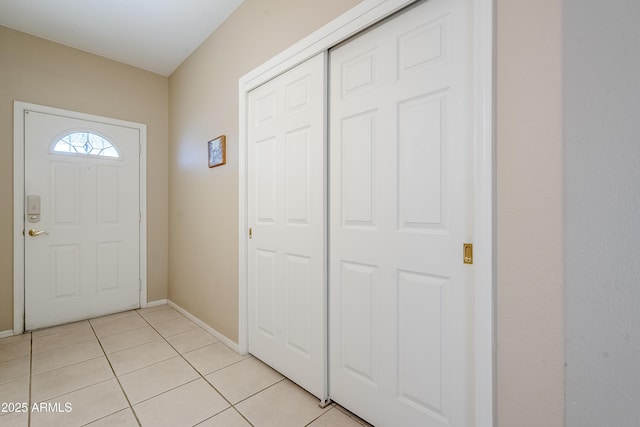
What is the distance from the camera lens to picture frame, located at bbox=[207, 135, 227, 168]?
8.06 feet

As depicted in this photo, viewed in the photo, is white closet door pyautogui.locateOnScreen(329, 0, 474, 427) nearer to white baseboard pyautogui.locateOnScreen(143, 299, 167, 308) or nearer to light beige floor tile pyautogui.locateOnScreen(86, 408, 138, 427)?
light beige floor tile pyautogui.locateOnScreen(86, 408, 138, 427)

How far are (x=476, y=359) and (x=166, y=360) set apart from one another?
219 cm

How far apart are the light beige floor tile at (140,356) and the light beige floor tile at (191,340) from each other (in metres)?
0.07

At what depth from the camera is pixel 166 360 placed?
2.13m

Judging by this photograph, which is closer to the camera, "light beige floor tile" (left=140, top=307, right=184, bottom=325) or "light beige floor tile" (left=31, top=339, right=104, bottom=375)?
"light beige floor tile" (left=31, top=339, right=104, bottom=375)

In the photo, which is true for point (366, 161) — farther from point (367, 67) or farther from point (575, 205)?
point (575, 205)

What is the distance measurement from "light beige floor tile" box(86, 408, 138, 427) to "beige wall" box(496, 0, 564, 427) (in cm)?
182

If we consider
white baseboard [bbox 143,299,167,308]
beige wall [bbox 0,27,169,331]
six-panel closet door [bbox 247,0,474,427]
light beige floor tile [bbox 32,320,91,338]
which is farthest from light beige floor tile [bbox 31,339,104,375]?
six-panel closet door [bbox 247,0,474,427]

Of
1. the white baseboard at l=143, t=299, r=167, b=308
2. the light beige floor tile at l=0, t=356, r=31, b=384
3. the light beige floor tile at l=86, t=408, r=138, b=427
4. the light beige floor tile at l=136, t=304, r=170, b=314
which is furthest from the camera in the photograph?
the white baseboard at l=143, t=299, r=167, b=308

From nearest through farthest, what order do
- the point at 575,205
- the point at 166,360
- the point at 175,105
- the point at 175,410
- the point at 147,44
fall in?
the point at 575,205, the point at 175,410, the point at 166,360, the point at 147,44, the point at 175,105

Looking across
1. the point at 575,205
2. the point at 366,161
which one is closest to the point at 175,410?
the point at 366,161

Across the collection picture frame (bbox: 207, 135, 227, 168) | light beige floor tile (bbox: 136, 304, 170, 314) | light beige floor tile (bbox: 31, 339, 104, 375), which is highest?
picture frame (bbox: 207, 135, 227, 168)

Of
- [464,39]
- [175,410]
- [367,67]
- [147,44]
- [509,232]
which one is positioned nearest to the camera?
[509,232]

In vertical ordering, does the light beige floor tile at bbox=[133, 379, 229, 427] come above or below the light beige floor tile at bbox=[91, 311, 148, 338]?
above
